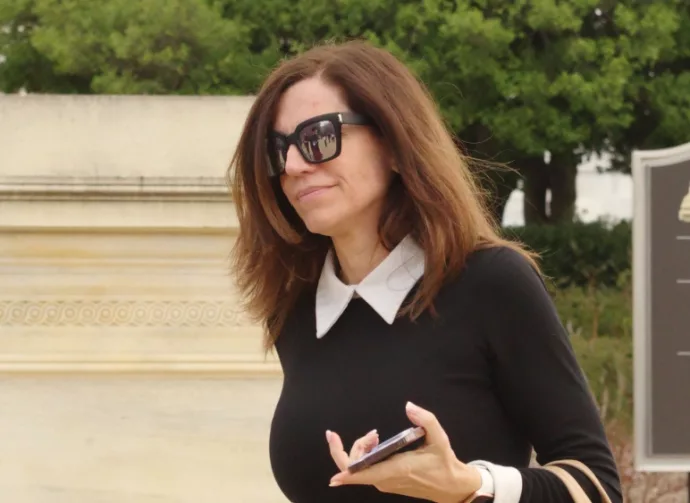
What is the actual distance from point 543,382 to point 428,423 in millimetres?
271

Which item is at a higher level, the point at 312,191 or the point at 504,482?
the point at 312,191

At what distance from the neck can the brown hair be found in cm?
3

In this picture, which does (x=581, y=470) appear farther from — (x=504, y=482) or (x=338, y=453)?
(x=338, y=453)

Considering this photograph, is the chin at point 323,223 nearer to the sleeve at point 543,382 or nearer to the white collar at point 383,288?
the white collar at point 383,288

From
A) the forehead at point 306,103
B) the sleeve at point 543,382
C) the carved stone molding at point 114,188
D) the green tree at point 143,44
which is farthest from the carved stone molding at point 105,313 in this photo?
the green tree at point 143,44

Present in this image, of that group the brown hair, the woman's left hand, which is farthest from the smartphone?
the brown hair

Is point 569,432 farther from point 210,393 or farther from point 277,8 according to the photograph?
point 277,8

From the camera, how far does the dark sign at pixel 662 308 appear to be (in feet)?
15.9

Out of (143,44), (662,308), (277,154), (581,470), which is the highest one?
(277,154)

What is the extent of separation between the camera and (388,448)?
1560 mm

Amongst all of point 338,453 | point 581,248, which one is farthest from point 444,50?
point 338,453

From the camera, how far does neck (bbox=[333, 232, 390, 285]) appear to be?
76.8 inches

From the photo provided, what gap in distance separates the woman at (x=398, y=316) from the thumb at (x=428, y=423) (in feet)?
0.10

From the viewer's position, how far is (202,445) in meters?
4.74
